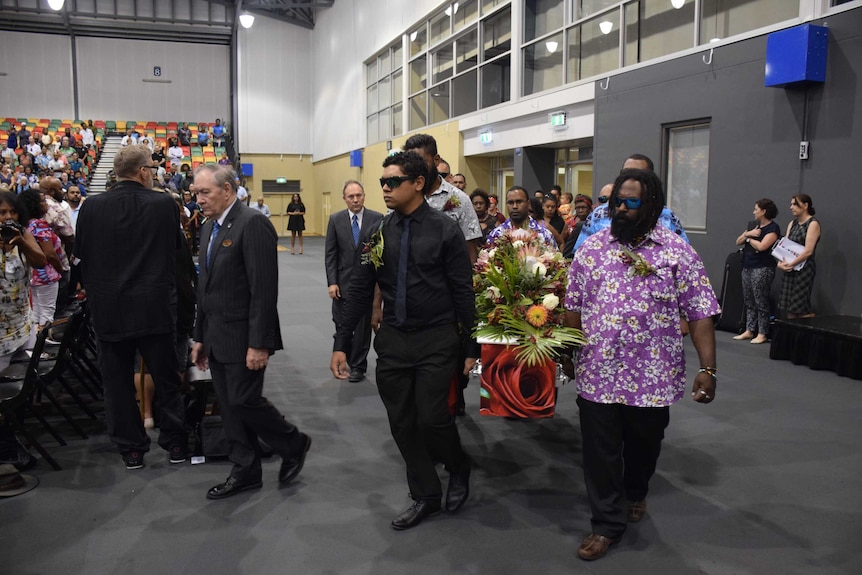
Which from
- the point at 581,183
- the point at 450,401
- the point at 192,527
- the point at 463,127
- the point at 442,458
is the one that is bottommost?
the point at 192,527

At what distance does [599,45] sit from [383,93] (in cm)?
1133

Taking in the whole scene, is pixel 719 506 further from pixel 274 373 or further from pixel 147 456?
pixel 274 373

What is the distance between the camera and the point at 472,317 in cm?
326

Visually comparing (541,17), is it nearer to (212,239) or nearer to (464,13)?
(464,13)

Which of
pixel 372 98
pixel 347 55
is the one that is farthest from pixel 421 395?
pixel 347 55

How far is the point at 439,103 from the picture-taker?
678 inches

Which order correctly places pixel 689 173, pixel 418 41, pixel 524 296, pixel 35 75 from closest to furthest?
pixel 524 296 → pixel 689 173 → pixel 418 41 → pixel 35 75

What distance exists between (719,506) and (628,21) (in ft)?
28.0

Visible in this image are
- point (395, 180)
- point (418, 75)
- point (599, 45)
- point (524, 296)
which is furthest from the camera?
point (418, 75)

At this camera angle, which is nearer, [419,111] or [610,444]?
[610,444]

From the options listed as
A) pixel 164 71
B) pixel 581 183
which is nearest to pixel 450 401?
pixel 581 183

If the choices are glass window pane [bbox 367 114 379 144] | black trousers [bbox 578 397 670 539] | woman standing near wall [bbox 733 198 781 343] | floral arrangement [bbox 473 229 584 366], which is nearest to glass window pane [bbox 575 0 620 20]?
woman standing near wall [bbox 733 198 781 343]

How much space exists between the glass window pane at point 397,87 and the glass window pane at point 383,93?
492 mm

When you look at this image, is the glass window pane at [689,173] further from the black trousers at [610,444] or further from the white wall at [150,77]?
the white wall at [150,77]
